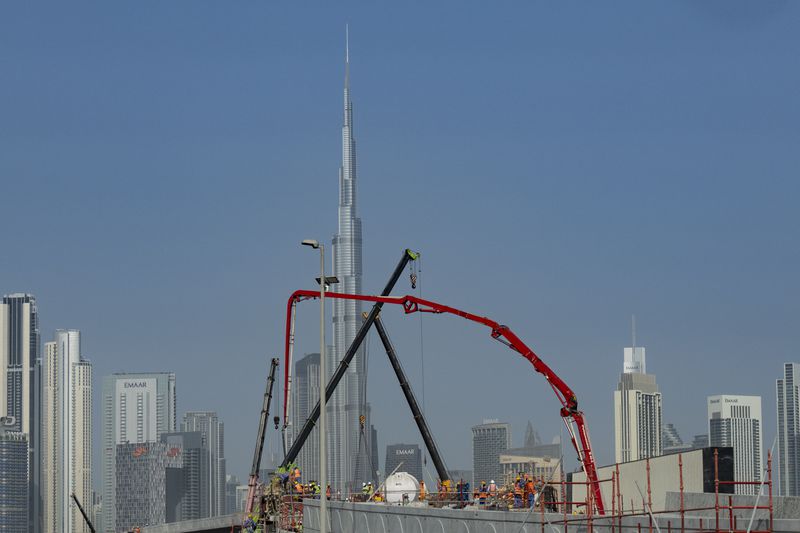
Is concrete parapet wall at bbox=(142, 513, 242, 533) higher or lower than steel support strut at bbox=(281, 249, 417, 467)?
lower

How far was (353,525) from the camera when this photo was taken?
55344 mm

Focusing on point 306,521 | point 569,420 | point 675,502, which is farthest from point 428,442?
point 675,502

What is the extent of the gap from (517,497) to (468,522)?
688 inches

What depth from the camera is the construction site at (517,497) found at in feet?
129

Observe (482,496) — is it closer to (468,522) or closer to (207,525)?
(468,522)

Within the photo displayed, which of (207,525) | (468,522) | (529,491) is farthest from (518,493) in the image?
(207,525)

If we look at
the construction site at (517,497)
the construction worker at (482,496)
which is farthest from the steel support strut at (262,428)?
the construction worker at (482,496)

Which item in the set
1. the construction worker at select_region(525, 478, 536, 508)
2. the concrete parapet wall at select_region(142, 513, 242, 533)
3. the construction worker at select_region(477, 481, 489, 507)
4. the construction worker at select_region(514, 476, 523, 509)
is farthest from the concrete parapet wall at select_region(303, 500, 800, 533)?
the concrete parapet wall at select_region(142, 513, 242, 533)

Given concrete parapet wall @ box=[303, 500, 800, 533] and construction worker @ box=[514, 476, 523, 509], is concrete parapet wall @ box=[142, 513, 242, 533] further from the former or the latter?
concrete parapet wall @ box=[303, 500, 800, 533]

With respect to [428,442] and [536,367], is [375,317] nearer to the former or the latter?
[428,442]

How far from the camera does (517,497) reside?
6297 cm

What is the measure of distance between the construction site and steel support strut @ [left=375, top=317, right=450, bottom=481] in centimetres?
8

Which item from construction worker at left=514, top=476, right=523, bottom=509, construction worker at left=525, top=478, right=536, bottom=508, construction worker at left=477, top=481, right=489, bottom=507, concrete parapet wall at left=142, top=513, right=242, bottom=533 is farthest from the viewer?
concrete parapet wall at left=142, top=513, right=242, bottom=533

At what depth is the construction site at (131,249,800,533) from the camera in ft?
129
